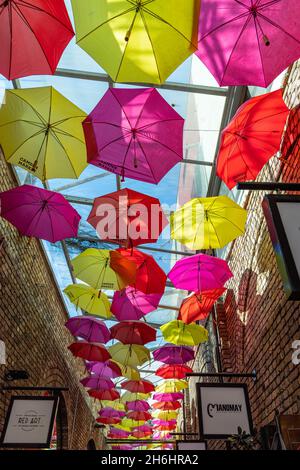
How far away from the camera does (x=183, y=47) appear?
2.87 meters

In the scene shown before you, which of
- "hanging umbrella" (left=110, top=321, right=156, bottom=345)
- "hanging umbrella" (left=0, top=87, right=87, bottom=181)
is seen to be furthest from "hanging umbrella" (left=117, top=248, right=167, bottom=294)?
"hanging umbrella" (left=0, top=87, right=87, bottom=181)

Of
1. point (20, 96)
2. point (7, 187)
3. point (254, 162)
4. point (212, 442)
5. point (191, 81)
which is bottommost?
point (212, 442)

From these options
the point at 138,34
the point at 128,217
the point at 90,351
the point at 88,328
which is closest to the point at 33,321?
the point at 88,328

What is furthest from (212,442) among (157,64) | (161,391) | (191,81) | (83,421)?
(157,64)

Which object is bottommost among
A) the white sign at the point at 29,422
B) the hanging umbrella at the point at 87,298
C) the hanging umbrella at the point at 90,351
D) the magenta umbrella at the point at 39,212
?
the white sign at the point at 29,422

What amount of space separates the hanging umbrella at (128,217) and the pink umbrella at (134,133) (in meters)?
0.47

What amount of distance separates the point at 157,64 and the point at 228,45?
56cm

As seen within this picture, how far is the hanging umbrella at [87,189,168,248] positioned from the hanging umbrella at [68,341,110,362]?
2.78 metres

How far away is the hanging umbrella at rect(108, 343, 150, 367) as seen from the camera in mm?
7215

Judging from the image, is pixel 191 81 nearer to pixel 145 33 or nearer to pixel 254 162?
pixel 254 162

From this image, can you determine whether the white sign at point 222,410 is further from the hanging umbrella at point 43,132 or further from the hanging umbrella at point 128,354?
the hanging umbrella at point 128,354

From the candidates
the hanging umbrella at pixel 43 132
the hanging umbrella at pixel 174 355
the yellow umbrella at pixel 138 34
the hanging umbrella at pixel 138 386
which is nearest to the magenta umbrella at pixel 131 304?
the hanging umbrella at pixel 174 355

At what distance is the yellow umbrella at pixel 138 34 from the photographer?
2.74 metres

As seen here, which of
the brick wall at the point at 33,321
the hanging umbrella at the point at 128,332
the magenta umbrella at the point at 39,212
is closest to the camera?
the magenta umbrella at the point at 39,212
